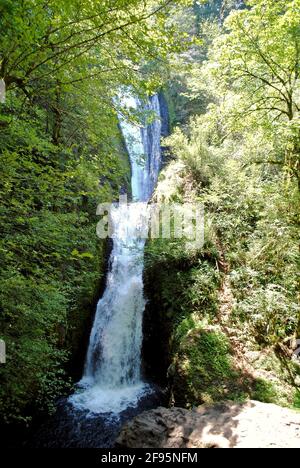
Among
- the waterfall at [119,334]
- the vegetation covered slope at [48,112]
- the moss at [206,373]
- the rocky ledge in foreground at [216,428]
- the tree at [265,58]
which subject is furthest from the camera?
the waterfall at [119,334]

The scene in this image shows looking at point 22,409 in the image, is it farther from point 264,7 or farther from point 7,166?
point 264,7

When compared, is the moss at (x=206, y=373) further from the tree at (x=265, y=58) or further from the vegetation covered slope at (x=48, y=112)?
the tree at (x=265, y=58)

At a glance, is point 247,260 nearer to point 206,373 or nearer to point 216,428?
point 206,373

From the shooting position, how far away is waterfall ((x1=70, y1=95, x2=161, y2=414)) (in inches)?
306

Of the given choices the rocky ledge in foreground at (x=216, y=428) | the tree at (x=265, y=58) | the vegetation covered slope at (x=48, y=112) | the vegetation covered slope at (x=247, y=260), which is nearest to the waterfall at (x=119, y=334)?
the vegetation covered slope at (x=247, y=260)

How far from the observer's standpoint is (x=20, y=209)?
3.82 metres

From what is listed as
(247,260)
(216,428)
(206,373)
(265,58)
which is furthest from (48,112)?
(216,428)

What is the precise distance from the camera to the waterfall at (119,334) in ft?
25.5

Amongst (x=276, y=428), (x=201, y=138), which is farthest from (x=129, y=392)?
(x=201, y=138)

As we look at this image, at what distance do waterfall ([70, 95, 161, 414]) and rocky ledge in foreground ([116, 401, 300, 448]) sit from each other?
373cm

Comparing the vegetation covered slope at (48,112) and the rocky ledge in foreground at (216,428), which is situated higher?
the vegetation covered slope at (48,112)

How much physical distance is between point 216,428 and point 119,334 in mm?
6047

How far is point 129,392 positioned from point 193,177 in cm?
741

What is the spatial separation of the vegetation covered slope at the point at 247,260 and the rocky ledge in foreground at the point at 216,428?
5.56 ft
